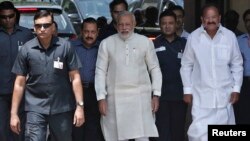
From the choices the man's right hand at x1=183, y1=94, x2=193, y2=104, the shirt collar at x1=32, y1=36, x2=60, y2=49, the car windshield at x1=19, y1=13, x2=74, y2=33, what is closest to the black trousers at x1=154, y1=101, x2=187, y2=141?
the man's right hand at x1=183, y1=94, x2=193, y2=104

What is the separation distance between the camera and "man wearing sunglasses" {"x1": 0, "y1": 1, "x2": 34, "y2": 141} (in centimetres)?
820

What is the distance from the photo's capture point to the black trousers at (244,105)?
27.7 feet

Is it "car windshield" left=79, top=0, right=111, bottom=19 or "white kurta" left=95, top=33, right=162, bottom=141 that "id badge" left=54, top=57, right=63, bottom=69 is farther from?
"car windshield" left=79, top=0, right=111, bottom=19

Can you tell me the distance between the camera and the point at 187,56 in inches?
312

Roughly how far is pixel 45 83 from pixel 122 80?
36.4 inches

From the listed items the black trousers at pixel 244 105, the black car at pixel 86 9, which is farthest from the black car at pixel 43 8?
the black trousers at pixel 244 105

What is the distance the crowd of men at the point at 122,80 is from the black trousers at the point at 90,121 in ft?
0.04

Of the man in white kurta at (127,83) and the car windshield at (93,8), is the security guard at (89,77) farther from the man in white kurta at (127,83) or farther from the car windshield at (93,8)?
the car windshield at (93,8)

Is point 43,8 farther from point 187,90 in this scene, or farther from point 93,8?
point 93,8

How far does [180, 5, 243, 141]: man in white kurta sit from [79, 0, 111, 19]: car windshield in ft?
24.2

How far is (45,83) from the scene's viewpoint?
721 centimetres

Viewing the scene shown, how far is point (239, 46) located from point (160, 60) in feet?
3.07

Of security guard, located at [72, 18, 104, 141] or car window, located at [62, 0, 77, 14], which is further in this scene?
car window, located at [62, 0, 77, 14]

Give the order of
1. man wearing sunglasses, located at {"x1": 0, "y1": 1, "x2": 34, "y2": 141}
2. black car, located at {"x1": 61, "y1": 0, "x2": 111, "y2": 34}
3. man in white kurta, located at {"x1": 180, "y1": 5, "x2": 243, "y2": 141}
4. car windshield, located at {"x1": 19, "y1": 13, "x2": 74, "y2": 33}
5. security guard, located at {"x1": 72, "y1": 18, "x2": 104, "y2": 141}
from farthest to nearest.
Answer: black car, located at {"x1": 61, "y1": 0, "x2": 111, "y2": 34} → car windshield, located at {"x1": 19, "y1": 13, "x2": 74, "y2": 33} → man wearing sunglasses, located at {"x1": 0, "y1": 1, "x2": 34, "y2": 141} → security guard, located at {"x1": 72, "y1": 18, "x2": 104, "y2": 141} → man in white kurta, located at {"x1": 180, "y1": 5, "x2": 243, "y2": 141}
